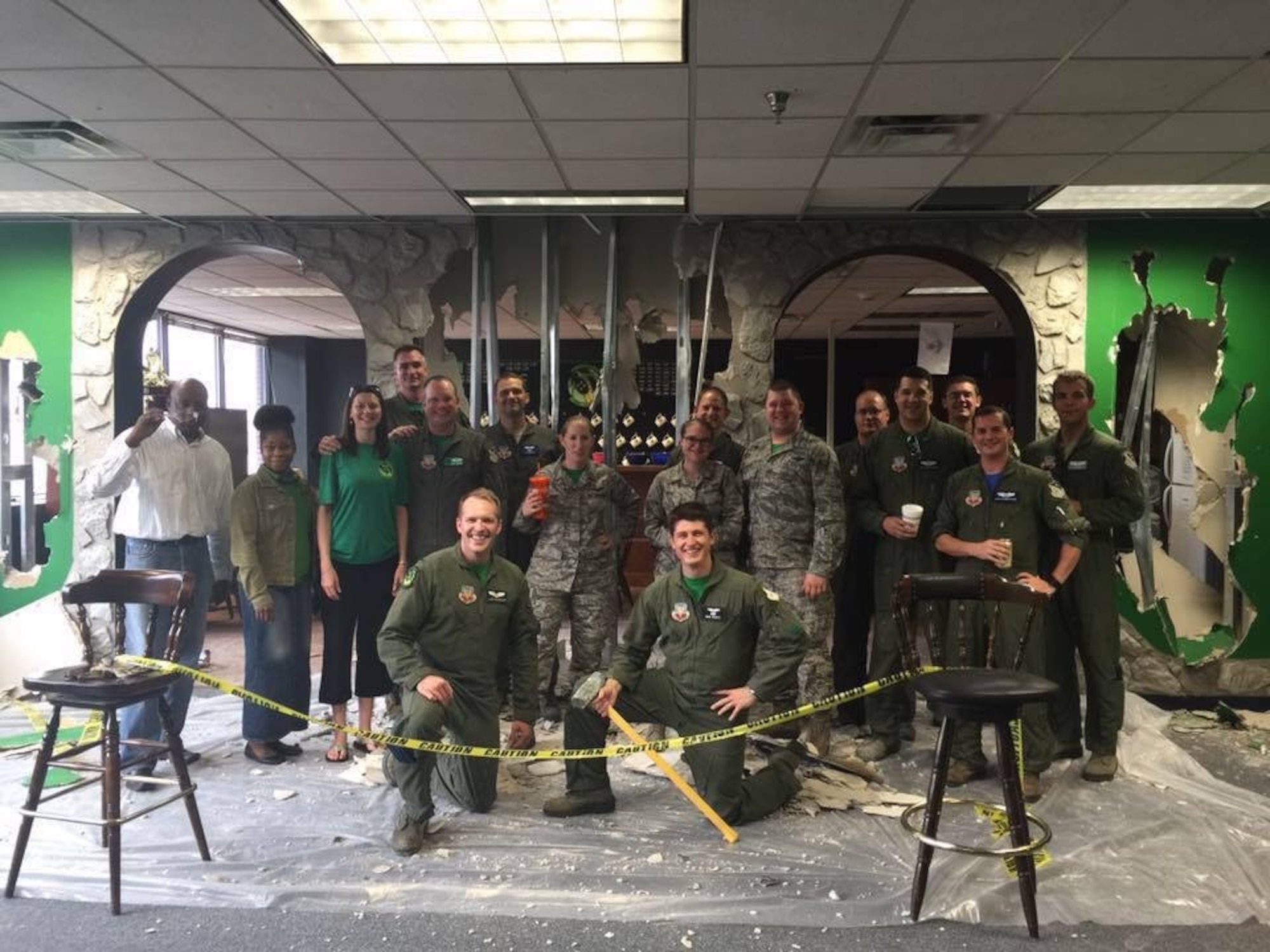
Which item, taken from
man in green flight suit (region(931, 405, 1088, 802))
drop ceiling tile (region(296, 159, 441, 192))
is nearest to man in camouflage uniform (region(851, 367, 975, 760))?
man in green flight suit (region(931, 405, 1088, 802))

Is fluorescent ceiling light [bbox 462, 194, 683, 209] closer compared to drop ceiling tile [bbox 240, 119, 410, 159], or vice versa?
drop ceiling tile [bbox 240, 119, 410, 159]

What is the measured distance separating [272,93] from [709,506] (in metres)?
2.28

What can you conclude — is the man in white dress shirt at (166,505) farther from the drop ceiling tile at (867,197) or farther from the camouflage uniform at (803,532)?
the drop ceiling tile at (867,197)

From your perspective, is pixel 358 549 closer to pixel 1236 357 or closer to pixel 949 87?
pixel 949 87

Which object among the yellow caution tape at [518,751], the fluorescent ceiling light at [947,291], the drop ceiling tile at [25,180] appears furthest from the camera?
the fluorescent ceiling light at [947,291]

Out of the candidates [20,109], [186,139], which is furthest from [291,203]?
[20,109]

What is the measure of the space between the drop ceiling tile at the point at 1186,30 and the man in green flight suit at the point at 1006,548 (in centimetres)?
132

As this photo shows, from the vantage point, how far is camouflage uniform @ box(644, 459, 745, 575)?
3955 mm

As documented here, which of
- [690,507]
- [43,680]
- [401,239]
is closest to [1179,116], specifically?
[690,507]

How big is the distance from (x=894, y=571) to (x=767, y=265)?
1.87 m

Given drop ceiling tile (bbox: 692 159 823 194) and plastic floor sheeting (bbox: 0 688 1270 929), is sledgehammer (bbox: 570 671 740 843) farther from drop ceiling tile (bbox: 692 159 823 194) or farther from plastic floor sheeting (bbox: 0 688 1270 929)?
drop ceiling tile (bbox: 692 159 823 194)

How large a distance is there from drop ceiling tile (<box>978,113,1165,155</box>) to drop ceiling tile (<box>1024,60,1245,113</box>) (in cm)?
7

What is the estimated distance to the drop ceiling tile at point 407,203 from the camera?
446 cm

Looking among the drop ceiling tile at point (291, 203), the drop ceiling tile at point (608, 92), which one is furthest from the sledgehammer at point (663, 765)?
the drop ceiling tile at point (291, 203)
